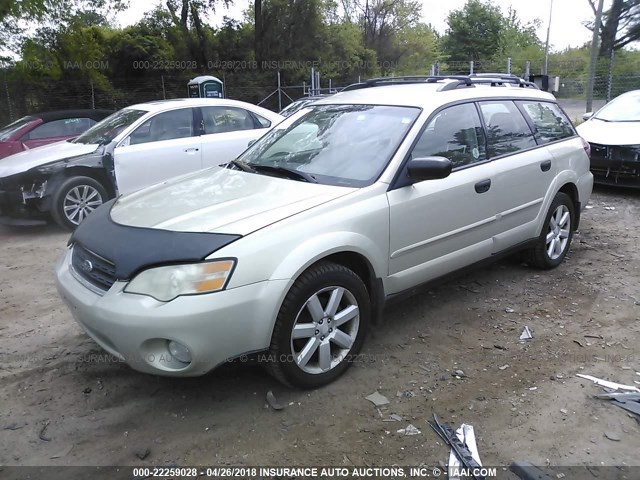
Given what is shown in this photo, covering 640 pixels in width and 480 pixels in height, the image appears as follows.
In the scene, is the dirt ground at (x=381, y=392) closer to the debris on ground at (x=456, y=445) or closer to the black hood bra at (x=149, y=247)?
the debris on ground at (x=456, y=445)

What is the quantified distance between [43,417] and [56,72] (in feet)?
55.6

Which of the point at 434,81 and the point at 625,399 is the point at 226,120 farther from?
the point at 625,399

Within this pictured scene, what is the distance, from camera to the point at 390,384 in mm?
3279

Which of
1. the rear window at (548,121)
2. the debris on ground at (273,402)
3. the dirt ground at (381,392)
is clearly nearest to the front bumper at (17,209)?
the dirt ground at (381,392)

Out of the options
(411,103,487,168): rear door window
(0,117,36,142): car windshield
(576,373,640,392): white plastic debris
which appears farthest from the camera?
(0,117,36,142): car windshield

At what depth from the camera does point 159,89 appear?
803 inches

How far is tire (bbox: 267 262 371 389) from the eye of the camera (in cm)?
291

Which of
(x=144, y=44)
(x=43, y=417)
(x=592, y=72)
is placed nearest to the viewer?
(x=43, y=417)

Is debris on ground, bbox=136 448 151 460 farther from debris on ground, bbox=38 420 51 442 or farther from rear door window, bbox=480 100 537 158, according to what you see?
rear door window, bbox=480 100 537 158

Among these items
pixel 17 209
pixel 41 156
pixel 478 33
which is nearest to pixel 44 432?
pixel 17 209

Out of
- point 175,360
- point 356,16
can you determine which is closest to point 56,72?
point 175,360

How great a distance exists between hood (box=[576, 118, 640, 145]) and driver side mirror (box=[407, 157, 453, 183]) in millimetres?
5679

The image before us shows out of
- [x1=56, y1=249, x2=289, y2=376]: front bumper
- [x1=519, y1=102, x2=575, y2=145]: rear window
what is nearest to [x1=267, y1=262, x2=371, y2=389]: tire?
[x1=56, y1=249, x2=289, y2=376]: front bumper

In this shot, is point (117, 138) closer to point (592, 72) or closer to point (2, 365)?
point (2, 365)
